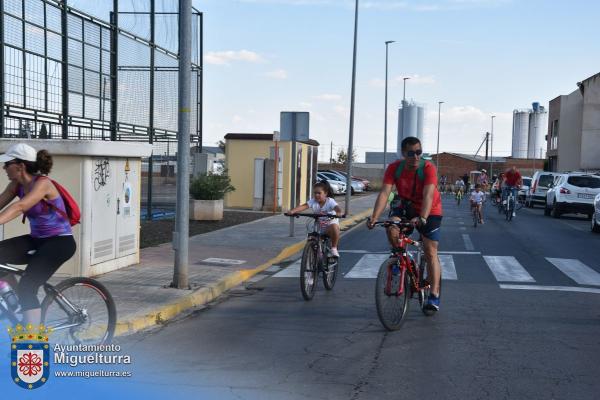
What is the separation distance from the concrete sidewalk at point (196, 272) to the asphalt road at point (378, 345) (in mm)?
262

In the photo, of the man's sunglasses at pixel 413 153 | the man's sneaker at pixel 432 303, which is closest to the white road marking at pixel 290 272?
the man's sneaker at pixel 432 303

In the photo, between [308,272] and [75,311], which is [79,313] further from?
[308,272]

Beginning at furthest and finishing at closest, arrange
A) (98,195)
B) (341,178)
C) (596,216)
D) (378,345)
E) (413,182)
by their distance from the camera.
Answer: (341,178)
(596,216)
(98,195)
(413,182)
(378,345)

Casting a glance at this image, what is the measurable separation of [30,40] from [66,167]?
3292 mm

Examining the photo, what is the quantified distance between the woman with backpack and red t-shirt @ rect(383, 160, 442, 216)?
339 cm

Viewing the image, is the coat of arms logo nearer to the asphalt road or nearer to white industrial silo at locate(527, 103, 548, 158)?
the asphalt road

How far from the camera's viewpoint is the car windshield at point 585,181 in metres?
27.7

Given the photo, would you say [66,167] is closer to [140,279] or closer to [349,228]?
[140,279]

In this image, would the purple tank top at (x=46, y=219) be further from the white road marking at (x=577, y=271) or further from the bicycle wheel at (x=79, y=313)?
the white road marking at (x=577, y=271)

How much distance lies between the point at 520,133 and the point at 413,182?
366 ft

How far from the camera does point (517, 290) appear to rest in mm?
10109

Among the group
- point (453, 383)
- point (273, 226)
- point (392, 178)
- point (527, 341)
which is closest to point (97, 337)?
point (453, 383)

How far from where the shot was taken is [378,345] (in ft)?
22.5

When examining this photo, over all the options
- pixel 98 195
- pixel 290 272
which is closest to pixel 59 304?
pixel 98 195
